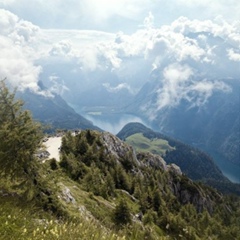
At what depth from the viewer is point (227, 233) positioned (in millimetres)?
89688

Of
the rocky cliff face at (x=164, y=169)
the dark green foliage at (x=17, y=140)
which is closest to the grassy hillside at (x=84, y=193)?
the dark green foliage at (x=17, y=140)

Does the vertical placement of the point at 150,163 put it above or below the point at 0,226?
above

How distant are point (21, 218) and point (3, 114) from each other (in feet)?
66.2

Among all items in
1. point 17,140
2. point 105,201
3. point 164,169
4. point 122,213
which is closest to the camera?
point 17,140

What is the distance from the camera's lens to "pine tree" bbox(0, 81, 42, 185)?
2511 cm

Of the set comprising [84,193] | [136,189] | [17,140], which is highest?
[136,189]

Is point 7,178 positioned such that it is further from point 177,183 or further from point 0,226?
point 177,183

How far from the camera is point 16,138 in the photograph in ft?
83.4

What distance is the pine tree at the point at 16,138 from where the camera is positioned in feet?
82.4

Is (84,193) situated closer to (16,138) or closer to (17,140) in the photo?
(17,140)

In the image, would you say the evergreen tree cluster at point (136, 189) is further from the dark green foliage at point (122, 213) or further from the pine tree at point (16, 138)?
the pine tree at point (16, 138)

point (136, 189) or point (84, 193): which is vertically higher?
point (136, 189)

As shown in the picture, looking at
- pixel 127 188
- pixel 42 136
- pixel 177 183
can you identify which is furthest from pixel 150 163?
pixel 42 136

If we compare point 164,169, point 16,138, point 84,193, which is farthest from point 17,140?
point 164,169
